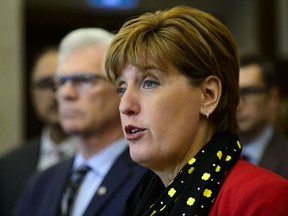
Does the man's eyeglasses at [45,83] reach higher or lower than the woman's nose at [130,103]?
lower

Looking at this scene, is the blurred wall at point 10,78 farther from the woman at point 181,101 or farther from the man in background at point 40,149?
the woman at point 181,101

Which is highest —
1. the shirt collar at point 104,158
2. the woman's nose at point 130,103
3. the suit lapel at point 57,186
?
the woman's nose at point 130,103

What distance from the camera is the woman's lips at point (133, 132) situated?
217 cm

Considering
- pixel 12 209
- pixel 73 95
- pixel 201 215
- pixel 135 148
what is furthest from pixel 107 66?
pixel 12 209

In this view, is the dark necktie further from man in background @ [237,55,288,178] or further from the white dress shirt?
man in background @ [237,55,288,178]

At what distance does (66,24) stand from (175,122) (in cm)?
548

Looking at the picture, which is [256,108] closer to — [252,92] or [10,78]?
[252,92]

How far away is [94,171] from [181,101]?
1.13m

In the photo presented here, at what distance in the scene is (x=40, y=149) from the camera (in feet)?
14.2

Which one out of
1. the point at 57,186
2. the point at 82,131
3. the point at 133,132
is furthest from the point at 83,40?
the point at 133,132

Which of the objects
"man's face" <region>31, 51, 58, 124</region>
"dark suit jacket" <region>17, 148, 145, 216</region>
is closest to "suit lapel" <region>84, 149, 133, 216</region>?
"dark suit jacket" <region>17, 148, 145, 216</region>

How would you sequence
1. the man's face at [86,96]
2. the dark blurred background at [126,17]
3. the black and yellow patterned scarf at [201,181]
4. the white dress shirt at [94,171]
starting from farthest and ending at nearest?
1. the dark blurred background at [126,17]
2. the man's face at [86,96]
3. the white dress shirt at [94,171]
4. the black and yellow patterned scarf at [201,181]

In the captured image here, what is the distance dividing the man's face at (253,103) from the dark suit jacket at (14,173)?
125cm

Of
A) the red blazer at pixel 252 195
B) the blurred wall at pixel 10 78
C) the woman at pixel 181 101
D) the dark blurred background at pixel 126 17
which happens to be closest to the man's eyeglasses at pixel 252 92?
the woman at pixel 181 101
